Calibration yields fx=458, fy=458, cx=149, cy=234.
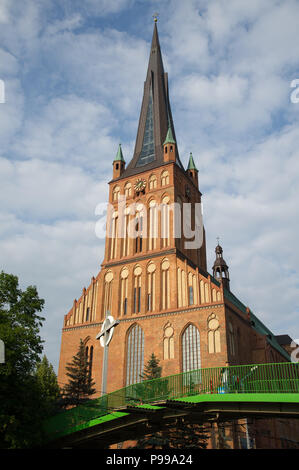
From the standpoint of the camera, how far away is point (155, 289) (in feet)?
129

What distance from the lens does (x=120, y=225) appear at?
149ft

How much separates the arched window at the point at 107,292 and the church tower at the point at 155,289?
9 centimetres

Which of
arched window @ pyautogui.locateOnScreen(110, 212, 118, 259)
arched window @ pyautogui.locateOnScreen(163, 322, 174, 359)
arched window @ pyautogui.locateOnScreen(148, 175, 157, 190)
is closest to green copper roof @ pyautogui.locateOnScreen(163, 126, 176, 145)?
arched window @ pyautogui.locateOnScreen(148, 175, 157, 190)

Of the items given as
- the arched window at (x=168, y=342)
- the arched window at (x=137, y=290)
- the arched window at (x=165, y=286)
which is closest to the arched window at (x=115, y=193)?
the arched window at (x=137, y=290)

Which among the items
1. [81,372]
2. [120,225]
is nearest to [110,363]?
[81,372]

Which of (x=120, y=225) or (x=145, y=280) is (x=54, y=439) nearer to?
(x=145, y=280)

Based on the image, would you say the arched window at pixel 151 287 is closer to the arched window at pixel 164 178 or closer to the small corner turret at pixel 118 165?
the arched window at pixel 164 178

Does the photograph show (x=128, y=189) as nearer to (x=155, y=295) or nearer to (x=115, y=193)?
(x=115, y=193)

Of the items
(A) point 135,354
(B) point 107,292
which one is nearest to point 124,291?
(B) point 107,292

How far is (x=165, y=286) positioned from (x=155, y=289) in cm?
90

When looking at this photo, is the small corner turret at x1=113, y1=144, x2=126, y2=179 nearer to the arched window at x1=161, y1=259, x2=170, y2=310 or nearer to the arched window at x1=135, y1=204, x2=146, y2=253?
the arched window at x1=135, y1=204, x2=146, y2=253

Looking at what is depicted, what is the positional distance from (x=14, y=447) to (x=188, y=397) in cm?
777

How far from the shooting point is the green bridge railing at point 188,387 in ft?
60.0

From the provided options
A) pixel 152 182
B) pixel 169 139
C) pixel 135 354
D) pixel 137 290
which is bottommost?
pixel 135 354
